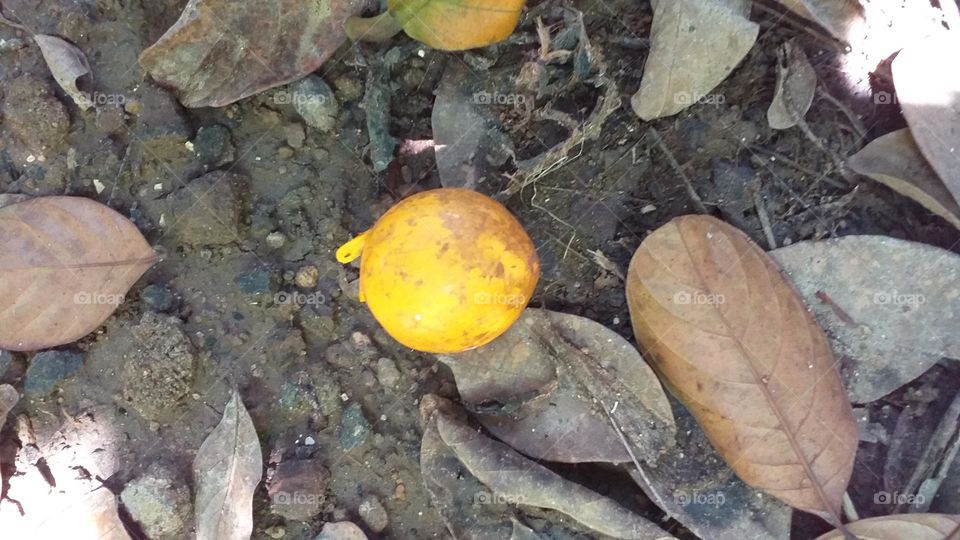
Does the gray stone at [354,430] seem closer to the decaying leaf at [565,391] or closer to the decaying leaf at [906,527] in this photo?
the decaying leaf at [565,391]

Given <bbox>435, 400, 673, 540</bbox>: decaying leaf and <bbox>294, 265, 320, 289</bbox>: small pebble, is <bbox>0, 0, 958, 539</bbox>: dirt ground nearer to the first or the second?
<bbox>294, 265, 320, 289</bbox>: small pebble

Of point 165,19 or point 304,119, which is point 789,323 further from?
point 165,19

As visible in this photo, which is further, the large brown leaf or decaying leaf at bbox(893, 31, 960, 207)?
decaying leaf at bbox(893, 31, 960, 207)

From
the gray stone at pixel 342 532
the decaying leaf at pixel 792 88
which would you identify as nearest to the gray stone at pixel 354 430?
the gray stone at pixel 342 532

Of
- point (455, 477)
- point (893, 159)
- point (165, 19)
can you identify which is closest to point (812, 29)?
point (893, 159)

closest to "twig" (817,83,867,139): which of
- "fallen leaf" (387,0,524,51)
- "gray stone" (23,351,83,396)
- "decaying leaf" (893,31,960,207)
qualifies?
"decaying leaf" (893,31,960,207)

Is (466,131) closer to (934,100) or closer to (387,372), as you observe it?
(387,372)

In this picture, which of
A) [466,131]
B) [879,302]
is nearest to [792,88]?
[879,302]

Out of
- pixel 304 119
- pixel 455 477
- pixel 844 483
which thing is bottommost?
pixel 455 477
